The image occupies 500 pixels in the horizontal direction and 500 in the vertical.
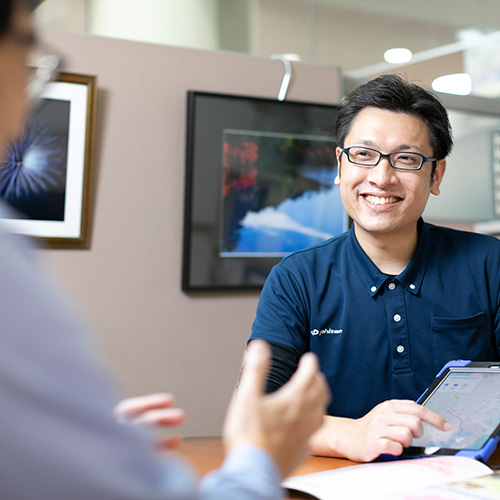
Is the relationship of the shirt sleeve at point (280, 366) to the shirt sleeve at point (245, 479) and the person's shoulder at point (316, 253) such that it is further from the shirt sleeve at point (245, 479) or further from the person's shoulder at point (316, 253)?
the shirt sleeve at point (245, 479)

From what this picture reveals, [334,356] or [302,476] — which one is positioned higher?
[334,356]

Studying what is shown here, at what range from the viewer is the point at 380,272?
63.5 inches

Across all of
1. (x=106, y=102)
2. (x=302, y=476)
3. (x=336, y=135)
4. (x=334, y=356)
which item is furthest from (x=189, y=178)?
(x=302, y=476)

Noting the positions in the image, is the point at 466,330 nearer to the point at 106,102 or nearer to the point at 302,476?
the point at 302,476

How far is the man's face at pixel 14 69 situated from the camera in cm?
43

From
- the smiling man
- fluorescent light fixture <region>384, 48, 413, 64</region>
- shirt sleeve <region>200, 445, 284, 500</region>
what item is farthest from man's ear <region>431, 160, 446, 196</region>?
fluorescent light fixture <region>384, 48, 413, 64</region>

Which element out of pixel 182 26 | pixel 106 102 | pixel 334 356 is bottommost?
pixel 334 356

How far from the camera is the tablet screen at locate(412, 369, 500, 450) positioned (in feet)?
3.64

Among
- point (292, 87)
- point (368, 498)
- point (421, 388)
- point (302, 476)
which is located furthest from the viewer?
point (292, 87)

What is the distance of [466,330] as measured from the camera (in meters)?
1.58

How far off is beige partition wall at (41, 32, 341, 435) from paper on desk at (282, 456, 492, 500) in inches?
56.4

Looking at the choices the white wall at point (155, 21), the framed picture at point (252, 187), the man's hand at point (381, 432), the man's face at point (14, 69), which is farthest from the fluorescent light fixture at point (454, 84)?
the man's face at point (14, 69)

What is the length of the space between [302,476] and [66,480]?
0.70 m

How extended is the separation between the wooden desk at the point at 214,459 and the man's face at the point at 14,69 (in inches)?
30.4
